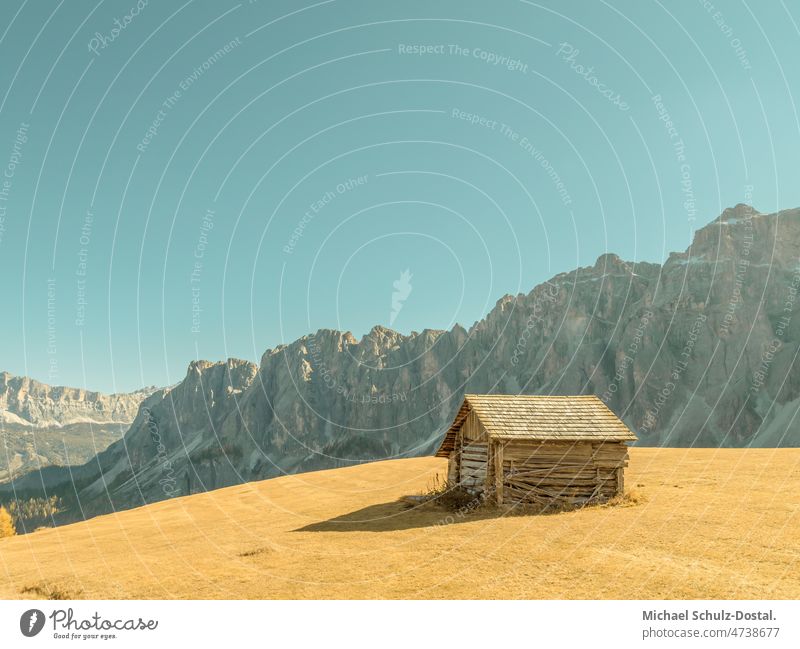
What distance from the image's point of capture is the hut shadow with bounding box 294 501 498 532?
67.1 feet

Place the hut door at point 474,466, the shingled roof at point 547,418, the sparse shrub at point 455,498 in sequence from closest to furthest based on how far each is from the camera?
the shingled roof at point 547,418 < the sparse shrub at point 455,498 < the hut door at point 474,466

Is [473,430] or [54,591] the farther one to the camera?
[473,430]

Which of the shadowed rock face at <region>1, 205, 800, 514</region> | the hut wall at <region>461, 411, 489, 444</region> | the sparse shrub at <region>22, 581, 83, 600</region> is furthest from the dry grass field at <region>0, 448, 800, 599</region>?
the shadowed rock face at <region>1, 205, 800, 514</region>

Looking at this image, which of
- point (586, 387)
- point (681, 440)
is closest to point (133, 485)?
point (586, 387)

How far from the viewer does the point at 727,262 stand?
137625mm

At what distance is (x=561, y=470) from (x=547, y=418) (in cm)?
254

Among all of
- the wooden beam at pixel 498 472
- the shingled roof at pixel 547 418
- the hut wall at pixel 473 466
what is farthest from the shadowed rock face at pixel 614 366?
the wooden beam at pixel 498 472

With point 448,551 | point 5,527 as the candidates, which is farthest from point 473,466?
point 5,527

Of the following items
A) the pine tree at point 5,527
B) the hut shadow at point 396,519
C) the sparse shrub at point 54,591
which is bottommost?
the pine tree at point 5,527

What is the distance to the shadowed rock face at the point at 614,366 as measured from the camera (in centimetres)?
12325

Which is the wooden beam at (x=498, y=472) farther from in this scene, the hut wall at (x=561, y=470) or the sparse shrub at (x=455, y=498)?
the sparse shrub at (x=455, y=498)

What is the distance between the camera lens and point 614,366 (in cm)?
14500

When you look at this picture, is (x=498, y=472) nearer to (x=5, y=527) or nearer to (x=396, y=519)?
(x=396, y=519)

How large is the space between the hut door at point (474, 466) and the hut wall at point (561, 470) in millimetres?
1686
